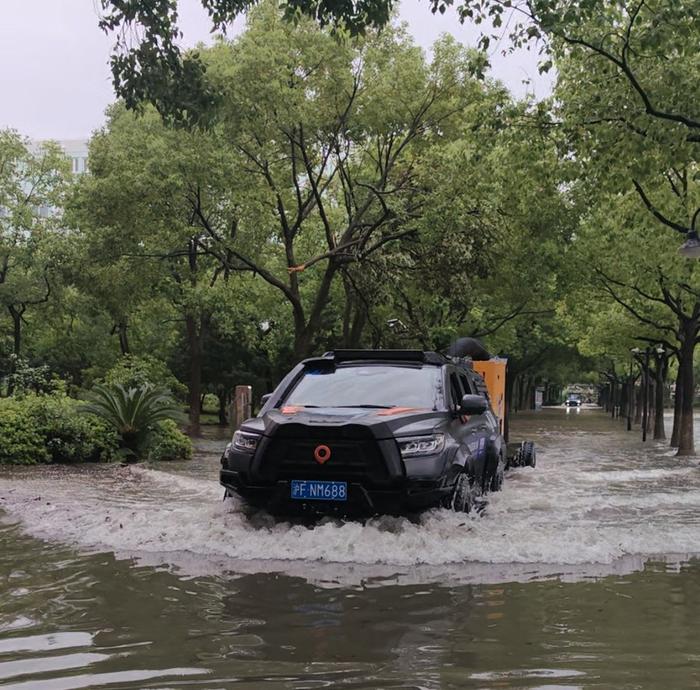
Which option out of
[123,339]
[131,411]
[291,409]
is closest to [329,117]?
[131,411]

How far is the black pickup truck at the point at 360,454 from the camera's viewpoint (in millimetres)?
6453

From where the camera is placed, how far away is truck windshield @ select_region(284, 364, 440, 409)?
750 cm

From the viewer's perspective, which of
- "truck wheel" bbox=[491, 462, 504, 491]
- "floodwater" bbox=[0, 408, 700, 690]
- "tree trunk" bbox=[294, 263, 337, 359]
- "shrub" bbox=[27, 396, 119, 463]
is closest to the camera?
"floodwater" bbox=[0, 408, 700, 690]

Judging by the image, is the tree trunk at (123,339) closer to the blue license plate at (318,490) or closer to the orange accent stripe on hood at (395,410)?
the orange accent stripe on hood at (395,410)

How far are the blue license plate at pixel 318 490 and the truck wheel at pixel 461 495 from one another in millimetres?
996

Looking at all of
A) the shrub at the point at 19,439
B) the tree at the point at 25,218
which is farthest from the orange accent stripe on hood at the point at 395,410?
the tree at the point at 25,218

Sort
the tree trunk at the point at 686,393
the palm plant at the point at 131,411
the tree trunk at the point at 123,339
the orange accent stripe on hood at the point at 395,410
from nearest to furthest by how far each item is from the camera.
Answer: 1. the orange accent stripe on hood at the point at 395,410
2. the palm plant at the point at 131,411
3. the tree trunk at the point at 686,393
4. the tree trunk at the point at 123,339

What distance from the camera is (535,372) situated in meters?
61.8

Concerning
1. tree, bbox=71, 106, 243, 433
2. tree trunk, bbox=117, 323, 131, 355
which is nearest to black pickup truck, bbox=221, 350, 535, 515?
tree, bbox=71, 106, 243, 433

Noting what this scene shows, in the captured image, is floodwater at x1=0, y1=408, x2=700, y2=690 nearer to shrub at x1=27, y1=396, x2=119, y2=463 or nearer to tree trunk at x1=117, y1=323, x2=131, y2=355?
shrub at x1=27, y1=396, x2=119, y2=463

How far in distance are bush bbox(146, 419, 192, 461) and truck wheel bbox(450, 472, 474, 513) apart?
9.43 metres

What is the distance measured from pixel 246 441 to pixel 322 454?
773 mm

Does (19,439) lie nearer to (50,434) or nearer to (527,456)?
(50,434)

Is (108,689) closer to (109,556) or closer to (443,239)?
(109,556)
